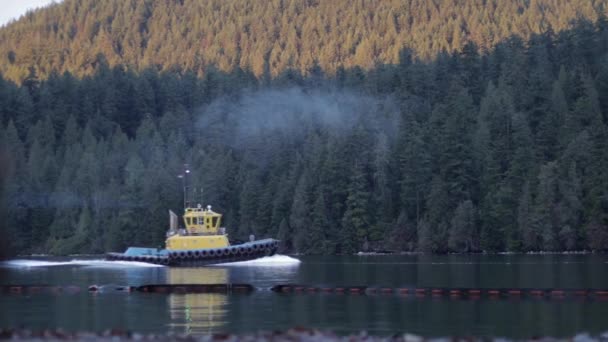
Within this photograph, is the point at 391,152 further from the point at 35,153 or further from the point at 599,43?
the point at 35,153

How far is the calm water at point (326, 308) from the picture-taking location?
123 ft

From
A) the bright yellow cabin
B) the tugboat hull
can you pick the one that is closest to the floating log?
the tugboat hull

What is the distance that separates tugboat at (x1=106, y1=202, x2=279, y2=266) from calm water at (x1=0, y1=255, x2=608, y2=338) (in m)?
19.3

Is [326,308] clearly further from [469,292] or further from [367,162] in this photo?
[367,162]

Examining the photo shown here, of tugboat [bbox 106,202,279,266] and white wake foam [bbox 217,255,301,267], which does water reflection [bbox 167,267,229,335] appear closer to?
white wake foam [bbox 217,255,301,267]

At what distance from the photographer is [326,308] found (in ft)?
147

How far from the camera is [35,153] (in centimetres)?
14862

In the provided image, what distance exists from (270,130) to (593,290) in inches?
4188

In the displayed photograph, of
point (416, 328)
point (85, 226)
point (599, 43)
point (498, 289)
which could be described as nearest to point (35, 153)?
point (85, 226)

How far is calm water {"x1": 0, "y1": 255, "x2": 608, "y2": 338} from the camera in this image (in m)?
37.6

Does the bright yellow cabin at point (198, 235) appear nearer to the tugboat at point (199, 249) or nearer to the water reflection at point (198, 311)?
the tugboat at point (199, 249)

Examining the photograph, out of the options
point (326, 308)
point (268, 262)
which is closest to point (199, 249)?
point (268, 262)

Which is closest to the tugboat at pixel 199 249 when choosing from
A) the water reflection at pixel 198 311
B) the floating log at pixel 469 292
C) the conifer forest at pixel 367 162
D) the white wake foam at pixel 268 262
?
the white wake foam at pixel 268 262

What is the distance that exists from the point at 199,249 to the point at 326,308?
4757cm
